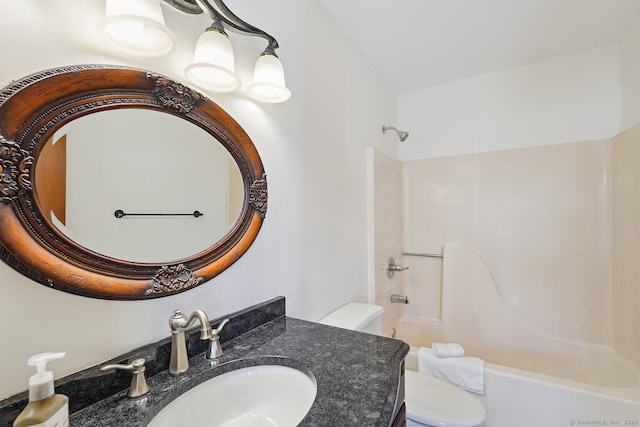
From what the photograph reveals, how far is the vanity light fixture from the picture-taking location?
0.64 metres

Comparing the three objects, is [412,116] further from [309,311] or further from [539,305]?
[309,311]

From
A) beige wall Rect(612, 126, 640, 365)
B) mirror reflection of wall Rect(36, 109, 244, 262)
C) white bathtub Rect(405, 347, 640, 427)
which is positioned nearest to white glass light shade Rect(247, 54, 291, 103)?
mirror reflection of wall Rect(36, 109, 244, 262)

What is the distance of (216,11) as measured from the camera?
2.81ft

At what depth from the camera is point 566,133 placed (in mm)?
2012

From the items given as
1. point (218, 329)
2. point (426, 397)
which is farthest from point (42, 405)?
point (426, 397)

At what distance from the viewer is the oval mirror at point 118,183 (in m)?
0.55

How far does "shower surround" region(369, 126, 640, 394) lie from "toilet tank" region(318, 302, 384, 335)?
381mm

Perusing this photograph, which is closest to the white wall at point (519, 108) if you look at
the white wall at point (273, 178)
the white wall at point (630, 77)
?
the white wall at point (630, 77)

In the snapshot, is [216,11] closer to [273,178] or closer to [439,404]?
[273,178]

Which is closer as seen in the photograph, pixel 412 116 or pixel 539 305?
pixel 539 305

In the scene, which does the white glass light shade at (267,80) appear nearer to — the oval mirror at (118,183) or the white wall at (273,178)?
the white wall at (273,178)

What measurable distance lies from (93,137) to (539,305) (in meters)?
2.72

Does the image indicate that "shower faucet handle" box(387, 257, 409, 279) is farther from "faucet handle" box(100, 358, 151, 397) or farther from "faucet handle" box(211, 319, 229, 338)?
"faucet handle" box(100, 358, 151, 397)

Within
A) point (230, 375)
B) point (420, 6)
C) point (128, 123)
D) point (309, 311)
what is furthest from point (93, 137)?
point (420, 6)
